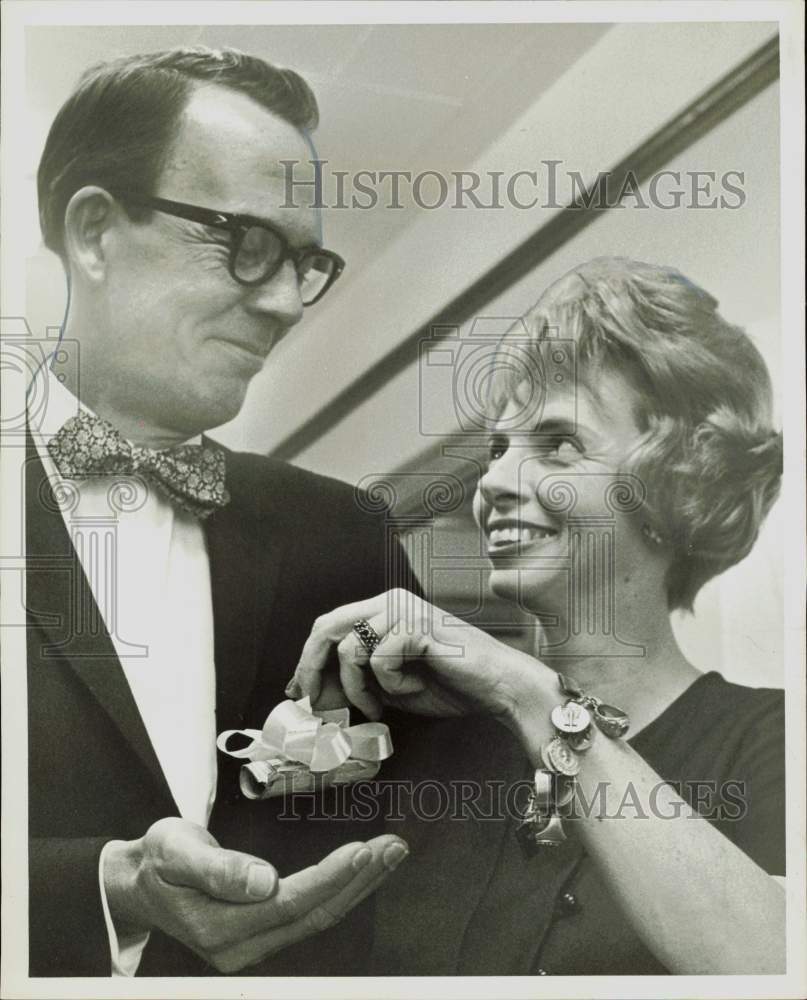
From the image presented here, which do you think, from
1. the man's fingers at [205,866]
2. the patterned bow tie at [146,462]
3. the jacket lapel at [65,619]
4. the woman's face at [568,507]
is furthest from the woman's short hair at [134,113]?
the man's fingers at [205,866]

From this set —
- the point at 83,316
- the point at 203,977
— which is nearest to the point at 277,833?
the point at 203,977

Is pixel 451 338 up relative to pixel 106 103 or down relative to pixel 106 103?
down

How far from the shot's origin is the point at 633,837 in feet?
6.36

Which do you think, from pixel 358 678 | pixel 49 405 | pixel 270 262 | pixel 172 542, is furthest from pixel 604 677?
pixel 49 405

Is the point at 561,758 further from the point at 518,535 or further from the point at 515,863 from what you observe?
the point at 518,535

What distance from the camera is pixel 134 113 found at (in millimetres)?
1959

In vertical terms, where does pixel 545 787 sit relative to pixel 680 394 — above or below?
below

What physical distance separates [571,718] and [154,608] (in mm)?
768

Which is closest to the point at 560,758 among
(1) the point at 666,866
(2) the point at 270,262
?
(1) the point at 666,866

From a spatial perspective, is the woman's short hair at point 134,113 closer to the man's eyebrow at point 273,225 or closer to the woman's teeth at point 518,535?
the man's eyebrow at point 273,225

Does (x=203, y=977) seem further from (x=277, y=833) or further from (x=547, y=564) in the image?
(x=547, y=564)

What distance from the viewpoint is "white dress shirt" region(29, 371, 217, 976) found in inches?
76.4

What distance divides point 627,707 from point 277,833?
662mm

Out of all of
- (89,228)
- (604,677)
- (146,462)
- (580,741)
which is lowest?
(580,741)
